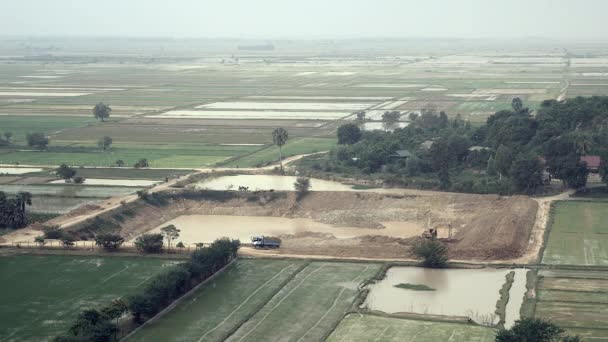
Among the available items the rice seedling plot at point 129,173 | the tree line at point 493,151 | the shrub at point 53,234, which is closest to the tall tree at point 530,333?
the shrub at point 53,234

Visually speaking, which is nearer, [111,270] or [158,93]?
[111,270]

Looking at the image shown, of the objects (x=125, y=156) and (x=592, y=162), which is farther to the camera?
(x=125, y=156)

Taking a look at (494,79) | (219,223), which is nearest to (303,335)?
(219,223)

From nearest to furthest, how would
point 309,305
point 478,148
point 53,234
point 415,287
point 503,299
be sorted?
point 309,305, point 503,299, point 415,287, point 53,234, point 478,148

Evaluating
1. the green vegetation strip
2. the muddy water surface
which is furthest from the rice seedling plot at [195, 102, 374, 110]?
the green vegetation strip

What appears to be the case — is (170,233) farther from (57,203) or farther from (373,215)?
(373,215)

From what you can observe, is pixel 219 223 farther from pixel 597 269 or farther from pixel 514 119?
pixel 514 119

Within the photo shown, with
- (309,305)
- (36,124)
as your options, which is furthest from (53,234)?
(36,124)
